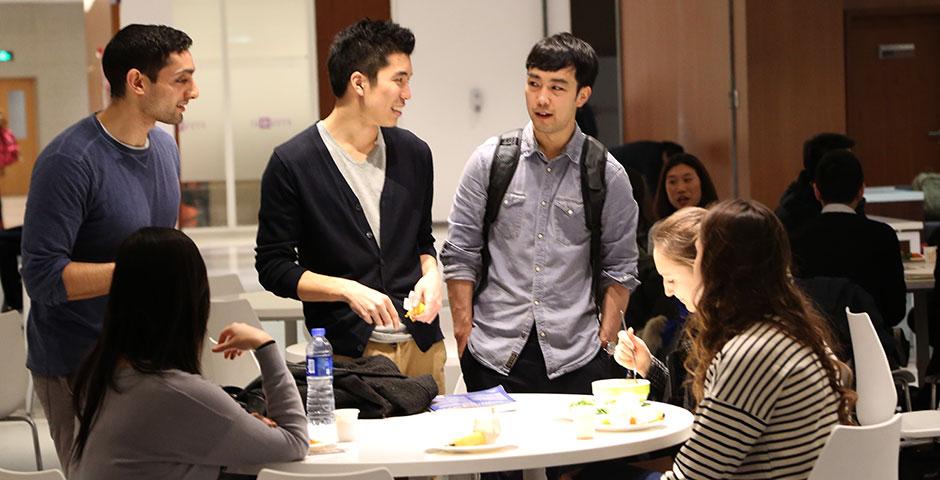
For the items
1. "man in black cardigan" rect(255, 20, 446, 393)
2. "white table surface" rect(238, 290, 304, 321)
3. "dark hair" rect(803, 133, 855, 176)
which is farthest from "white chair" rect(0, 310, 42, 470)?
"dark hair" rect(803, 133, 855, 176)

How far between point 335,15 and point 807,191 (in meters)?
8.59

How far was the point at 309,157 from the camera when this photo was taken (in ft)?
12.5

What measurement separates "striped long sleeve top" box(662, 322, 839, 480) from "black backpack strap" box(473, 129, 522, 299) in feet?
4.80

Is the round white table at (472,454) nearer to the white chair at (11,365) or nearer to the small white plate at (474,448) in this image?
the small white plate at (474,448)

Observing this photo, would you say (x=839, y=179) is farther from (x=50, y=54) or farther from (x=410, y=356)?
(x=50, y=54)

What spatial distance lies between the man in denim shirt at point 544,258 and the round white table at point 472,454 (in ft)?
1.80

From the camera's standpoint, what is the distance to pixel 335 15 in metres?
14.9

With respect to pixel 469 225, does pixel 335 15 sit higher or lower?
higher

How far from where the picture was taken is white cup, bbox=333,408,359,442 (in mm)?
3154

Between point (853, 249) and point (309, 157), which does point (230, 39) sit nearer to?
point (853, 249)

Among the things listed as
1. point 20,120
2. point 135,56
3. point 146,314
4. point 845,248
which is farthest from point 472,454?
point 20,120

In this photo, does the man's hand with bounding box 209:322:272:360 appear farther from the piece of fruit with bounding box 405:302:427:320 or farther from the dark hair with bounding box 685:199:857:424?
the dark hair with bounding box 685:199:857:424

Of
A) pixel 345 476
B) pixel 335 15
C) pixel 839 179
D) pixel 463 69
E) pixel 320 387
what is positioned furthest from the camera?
pixel 335 15

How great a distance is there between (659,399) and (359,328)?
95cm
